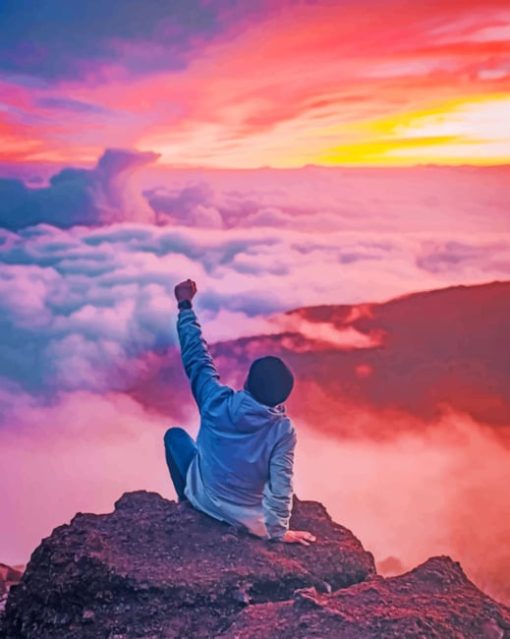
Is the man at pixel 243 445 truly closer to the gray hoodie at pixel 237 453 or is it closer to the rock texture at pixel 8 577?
the gray hoodie at pixel 237 453

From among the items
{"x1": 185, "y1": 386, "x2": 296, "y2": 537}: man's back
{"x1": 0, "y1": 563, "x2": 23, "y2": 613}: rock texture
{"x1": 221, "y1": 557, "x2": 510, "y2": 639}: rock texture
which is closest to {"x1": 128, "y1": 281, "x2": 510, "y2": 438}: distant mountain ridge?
{"x1": 185, "y1": 386, "x2": 296, "y2": 537}: man's back

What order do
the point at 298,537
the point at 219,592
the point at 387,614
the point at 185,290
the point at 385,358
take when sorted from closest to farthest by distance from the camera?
the point at 387,614, the point at 219,592, the point at 298,537, the point at 185,290, the point at 385,358

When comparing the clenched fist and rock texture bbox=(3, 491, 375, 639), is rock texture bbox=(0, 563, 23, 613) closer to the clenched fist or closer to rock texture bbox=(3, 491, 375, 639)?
rock texture bbox=(3, 491, 375, 639)

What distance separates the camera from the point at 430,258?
4.28m

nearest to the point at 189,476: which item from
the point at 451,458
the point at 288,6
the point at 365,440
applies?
the point at 365,440

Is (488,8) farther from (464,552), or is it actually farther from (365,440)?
(464,552)

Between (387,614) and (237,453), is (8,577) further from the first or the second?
(387,614)

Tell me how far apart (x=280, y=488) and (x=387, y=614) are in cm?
61

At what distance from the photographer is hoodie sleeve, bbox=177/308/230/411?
3.47m

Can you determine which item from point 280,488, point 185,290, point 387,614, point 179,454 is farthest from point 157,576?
point 185,290

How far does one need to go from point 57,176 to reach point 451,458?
7.45ft

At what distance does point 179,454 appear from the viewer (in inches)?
145

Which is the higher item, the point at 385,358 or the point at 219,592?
the point at 385,358

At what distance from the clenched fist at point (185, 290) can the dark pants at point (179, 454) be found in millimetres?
550
